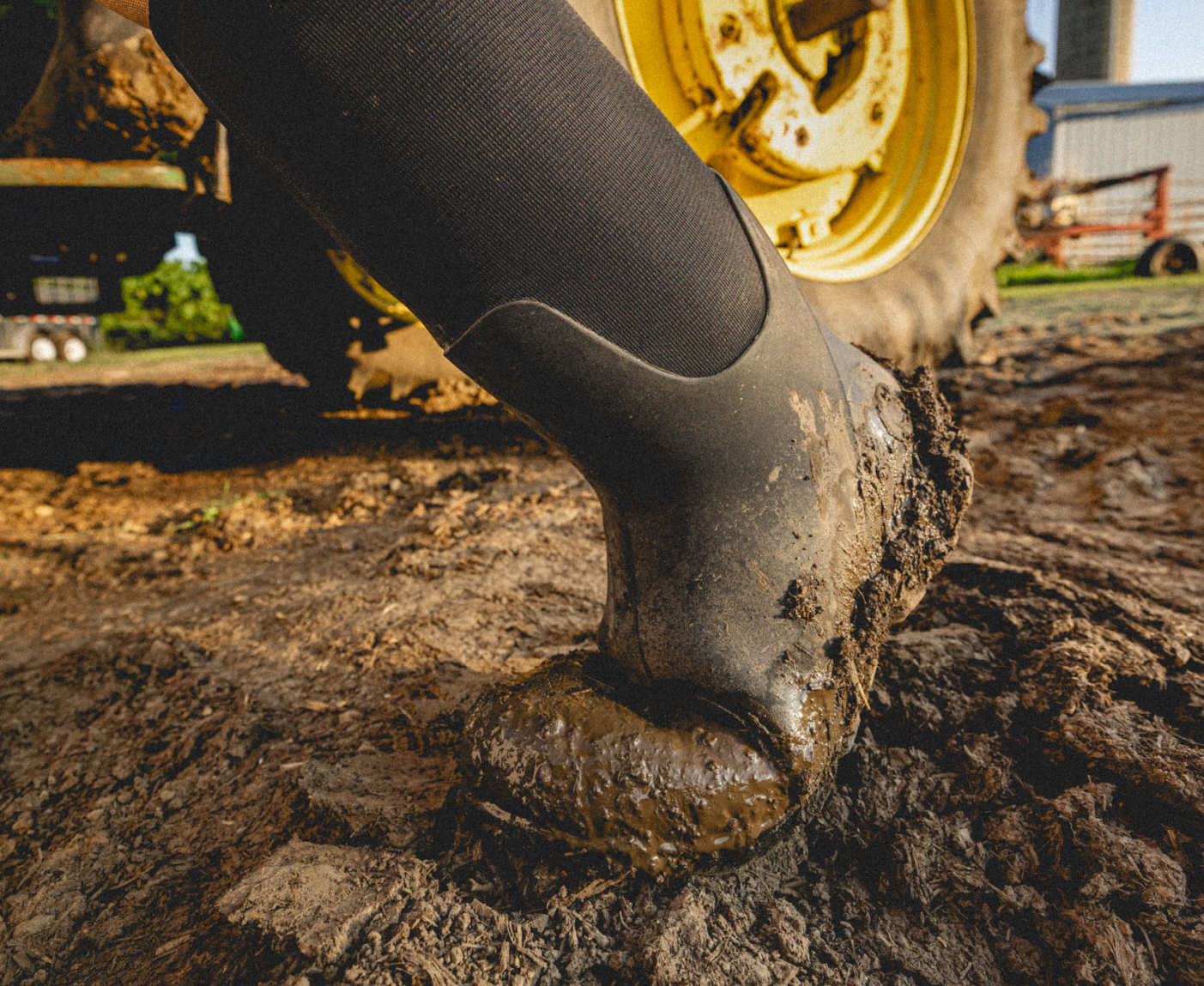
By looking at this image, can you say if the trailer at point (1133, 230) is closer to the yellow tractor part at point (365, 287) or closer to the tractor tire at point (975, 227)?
the tractor tire at point (975, 227)

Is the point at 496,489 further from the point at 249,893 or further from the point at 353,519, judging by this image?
the point at 249,893

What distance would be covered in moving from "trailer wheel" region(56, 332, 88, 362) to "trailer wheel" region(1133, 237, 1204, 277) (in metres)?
12.1

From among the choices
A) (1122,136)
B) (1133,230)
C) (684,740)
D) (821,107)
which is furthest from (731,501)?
(1122,136)

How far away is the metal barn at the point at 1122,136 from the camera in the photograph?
14688mm

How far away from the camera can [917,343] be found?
5.29 ft

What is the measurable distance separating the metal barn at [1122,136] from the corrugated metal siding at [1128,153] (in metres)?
0.02

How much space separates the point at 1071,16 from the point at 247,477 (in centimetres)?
2340

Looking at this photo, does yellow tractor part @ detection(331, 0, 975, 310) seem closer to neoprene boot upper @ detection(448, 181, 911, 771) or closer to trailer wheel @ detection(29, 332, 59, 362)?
neoprene boot upper @ detection(448, 181, 911, 771)

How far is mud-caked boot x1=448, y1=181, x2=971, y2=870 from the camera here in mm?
568

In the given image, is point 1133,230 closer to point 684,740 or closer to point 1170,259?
point 1170,259

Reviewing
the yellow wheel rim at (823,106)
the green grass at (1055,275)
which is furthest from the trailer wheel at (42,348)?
the green grass at (1055,275)

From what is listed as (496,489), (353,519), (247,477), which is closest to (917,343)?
(496,489)

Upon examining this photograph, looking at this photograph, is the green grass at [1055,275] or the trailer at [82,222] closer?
the trailer at [82,222]

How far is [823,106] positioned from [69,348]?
9778mm
